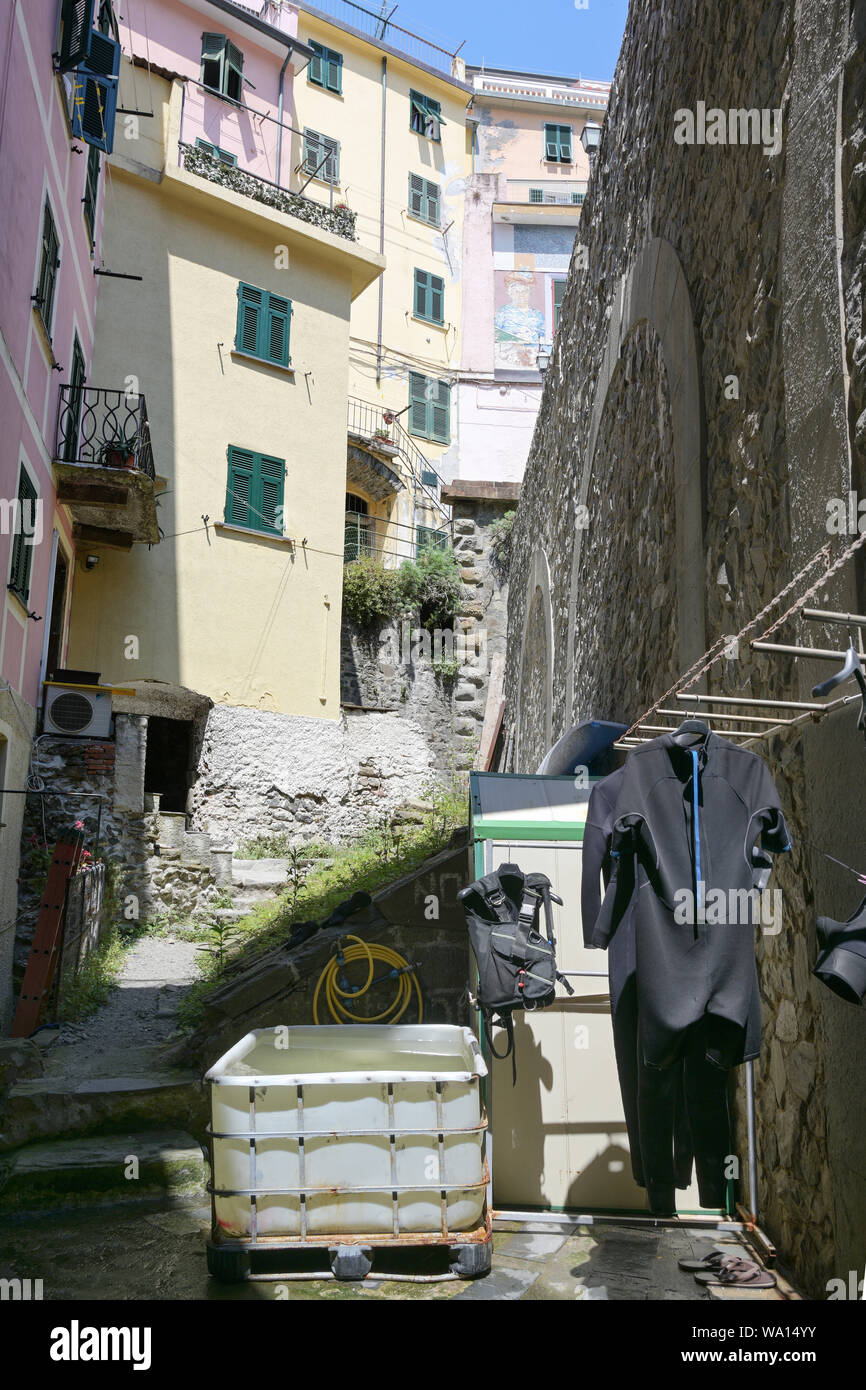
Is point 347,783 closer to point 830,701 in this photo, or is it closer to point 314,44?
point 830,701

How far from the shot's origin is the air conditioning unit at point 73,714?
10.9m

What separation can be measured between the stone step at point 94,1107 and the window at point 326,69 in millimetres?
21689

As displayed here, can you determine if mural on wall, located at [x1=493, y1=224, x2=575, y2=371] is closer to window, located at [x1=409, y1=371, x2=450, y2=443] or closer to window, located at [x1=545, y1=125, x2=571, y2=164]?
window, located at [x1=409, y1=371, x2=450, y2=443]

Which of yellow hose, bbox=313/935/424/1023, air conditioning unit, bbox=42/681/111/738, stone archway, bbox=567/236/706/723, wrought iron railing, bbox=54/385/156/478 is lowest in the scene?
yellow hose, bbox=313/935/424/1023

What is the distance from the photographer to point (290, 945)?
815cm

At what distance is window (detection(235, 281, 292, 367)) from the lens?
50.7ft

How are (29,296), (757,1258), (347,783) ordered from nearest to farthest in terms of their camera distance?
1. (757,1258)
2. (29,296)
3. (347,783)

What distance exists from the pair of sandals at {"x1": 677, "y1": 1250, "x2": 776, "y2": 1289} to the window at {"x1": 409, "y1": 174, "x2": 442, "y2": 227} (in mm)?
23089

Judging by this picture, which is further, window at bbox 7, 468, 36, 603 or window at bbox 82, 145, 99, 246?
window at bbox 82, 145, 99, 246

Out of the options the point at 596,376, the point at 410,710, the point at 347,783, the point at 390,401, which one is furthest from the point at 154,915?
the point at 390,401

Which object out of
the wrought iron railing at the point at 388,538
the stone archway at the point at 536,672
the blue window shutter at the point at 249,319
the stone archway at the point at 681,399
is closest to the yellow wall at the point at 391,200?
the wrought iron railing at the point at 388,538

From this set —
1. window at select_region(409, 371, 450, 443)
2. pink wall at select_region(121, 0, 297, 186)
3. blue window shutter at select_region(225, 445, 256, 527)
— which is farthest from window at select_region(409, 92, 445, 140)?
blue window shutter at select_region(225, 445, 256, 527)

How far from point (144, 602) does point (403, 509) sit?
7.72 meters

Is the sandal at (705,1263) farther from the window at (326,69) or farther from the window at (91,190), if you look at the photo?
the window at (326,69)
